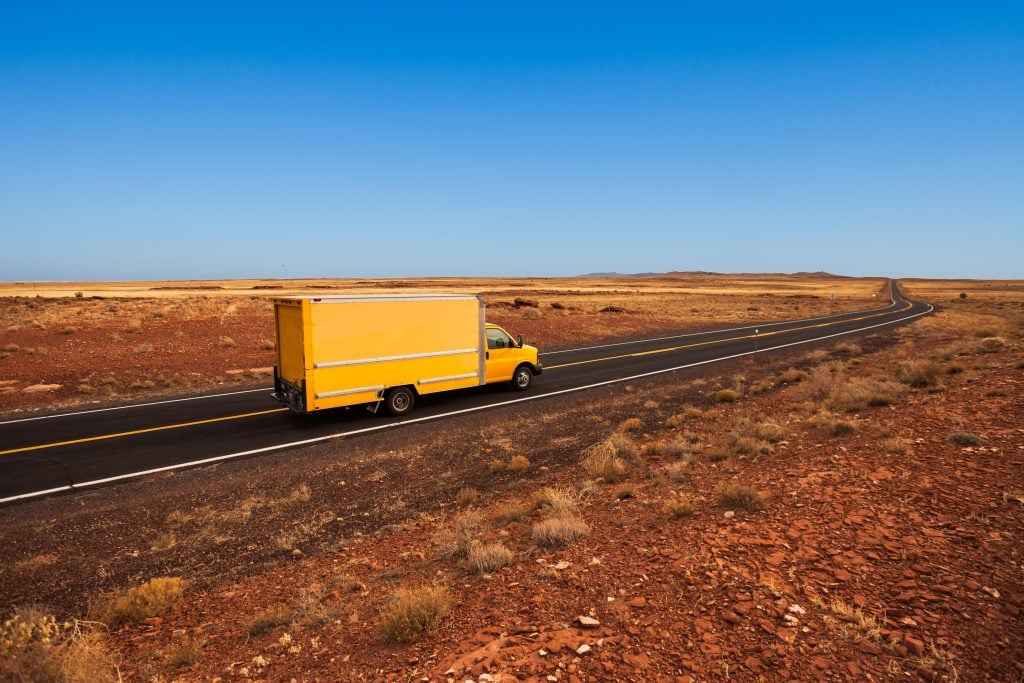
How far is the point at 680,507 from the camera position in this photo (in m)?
6.66

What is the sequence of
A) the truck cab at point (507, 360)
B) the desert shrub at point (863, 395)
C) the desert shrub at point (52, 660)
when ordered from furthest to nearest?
1. the truck cab at point (507, 360)
2. the desert shrub at point (863, 395)
3. the desert shrub at point (52, 660)

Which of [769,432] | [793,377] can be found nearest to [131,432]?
[769,432]

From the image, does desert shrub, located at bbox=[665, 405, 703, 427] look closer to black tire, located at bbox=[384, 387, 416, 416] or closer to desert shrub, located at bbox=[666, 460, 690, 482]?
desert shrub, located at bbox=[666, 460, 690, 482]

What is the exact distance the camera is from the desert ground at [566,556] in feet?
13.8

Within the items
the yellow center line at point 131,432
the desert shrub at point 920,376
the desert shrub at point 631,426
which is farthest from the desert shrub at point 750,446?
the yellow center line at point 131,432

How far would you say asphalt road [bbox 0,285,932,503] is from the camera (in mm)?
9664

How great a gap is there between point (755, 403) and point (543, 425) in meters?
5.96

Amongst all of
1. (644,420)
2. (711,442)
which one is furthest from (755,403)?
(711,442)

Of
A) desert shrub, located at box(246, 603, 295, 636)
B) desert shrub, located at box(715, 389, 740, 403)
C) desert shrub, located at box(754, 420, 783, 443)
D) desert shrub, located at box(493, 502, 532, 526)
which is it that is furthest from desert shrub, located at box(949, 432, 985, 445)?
desert shrub, located at box(246, 603, 295, 636)

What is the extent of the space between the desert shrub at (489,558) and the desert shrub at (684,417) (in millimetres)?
7232

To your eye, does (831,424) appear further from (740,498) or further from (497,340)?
(497,340)

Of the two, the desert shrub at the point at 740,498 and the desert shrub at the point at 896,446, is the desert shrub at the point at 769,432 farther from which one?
the desert shrub at the point at 740,498

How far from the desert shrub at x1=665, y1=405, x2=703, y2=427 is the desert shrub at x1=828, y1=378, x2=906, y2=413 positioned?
306 cm

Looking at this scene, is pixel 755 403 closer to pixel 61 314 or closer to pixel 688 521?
pixel 688 521
